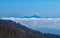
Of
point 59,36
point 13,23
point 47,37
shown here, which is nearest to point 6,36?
point 13,23

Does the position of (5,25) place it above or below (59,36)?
above

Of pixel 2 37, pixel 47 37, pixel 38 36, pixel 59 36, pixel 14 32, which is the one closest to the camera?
pixel 2 37

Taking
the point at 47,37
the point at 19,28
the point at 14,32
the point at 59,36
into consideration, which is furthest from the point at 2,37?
the point at 59,36

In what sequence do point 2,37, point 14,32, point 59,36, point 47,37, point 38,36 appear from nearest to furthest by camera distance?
point 2,37, point 14,32, point 38,36, point 47,37, point 59,36

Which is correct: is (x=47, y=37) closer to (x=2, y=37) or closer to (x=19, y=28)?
(x=19, y=28)

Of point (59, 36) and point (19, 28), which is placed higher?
point (19, 28)

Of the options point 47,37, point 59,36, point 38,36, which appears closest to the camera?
point 38,36

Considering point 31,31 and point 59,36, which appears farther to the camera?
point 59,36

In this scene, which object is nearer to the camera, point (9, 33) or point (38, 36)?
point (9, 33)

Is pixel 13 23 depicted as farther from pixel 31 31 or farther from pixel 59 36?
pixel 59 36
